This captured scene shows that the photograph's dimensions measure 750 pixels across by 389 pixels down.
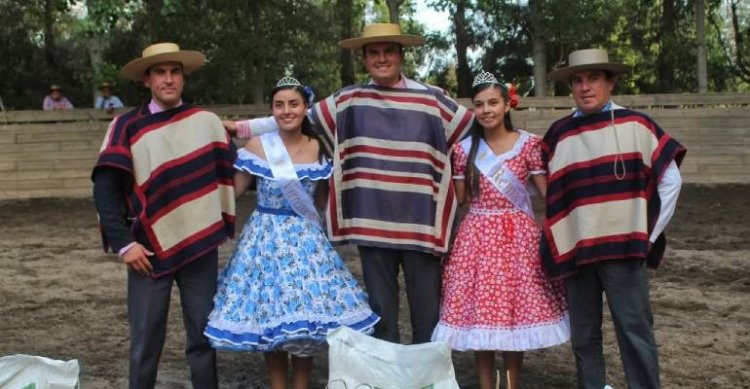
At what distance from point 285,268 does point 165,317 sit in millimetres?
562

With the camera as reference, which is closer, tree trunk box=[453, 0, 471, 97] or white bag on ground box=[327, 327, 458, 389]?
white bag on ground box=[327, 327, 458, 389]

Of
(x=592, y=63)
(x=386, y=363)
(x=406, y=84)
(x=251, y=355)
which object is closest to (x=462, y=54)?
(x=251, y=355)

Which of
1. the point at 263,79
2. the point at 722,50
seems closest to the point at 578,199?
the point at 263,79

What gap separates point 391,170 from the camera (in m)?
3.65

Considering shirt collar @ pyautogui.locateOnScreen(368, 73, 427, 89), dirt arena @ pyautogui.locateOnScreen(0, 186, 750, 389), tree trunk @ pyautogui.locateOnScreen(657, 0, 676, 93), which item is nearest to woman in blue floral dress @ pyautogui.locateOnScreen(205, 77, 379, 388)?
shirt collar @ pyautogui.locateOnScreen(368, 73, 427, 89)

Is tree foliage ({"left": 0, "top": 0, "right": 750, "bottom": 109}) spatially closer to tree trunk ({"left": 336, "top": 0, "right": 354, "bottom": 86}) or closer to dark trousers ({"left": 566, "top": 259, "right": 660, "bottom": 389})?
tree trunk ({"left": 336, "top": 0, "right": 354, "bottom": 86})

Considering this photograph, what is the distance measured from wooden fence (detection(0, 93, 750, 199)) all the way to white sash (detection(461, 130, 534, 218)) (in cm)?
911

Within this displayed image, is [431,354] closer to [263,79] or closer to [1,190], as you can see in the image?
[1,190]

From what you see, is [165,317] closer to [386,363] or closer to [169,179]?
[169,179]

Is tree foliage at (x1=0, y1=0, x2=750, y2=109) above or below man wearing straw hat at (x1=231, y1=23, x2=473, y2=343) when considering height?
above

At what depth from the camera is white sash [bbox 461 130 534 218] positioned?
12.0ft

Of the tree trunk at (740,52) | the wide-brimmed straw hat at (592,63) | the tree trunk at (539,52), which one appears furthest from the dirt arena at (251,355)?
the tree trunk at (740,52)

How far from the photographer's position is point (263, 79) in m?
15.1

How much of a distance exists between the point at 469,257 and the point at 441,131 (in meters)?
0.57
